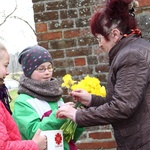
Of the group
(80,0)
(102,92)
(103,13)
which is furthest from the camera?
(80,0)

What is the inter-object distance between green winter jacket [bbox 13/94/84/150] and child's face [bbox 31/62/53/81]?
0.55 feet

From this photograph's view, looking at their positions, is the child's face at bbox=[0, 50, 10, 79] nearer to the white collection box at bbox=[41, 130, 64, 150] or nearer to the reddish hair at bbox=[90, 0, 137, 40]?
the white collection box at bbox=[41, 130, 64, 150]

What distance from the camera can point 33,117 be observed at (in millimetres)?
2873

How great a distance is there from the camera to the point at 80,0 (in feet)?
13.4

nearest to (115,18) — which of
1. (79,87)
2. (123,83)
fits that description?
(123,83)

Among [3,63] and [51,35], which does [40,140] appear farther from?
[51,35]

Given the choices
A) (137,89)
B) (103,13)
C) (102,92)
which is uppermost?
(103,13)

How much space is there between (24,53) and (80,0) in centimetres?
118

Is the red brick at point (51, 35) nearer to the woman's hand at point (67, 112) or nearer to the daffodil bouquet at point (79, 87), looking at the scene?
the daffodil bouquet at point (79, 87)

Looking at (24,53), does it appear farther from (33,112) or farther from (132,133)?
(132,133)

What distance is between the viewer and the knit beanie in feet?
10.0

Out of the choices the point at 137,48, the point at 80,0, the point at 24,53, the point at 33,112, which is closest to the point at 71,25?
the point at 80,0

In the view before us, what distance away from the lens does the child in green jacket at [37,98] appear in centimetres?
285

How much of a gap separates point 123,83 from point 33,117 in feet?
2.70
